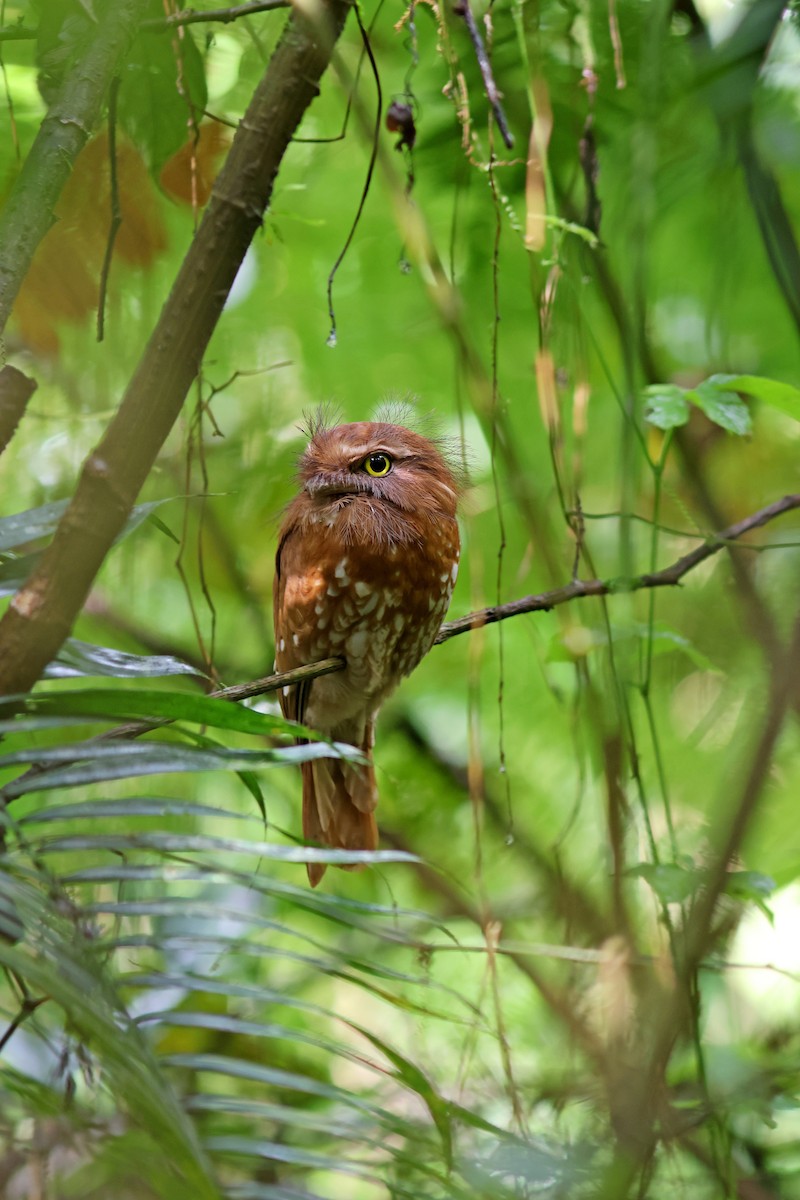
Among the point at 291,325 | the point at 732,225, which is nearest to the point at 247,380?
the point at 291,325

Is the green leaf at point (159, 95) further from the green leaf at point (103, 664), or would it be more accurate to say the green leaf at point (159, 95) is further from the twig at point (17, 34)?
the green leaf at point (103, 664)

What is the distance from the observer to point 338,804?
2.65 meters

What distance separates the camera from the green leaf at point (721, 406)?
6.07 ft

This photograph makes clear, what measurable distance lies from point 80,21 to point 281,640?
130 centimetres

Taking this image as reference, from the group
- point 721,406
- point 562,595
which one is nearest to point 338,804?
point 562,595

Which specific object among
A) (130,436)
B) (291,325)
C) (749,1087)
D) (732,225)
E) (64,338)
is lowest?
(749,1087)

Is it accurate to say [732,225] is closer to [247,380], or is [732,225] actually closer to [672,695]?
[672,695]

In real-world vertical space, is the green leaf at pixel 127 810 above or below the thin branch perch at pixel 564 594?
below

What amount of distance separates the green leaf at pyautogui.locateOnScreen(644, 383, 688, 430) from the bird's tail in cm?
118

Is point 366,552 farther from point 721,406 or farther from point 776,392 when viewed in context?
point 776,392

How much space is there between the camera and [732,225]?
206cm

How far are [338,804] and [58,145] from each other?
5.74ft

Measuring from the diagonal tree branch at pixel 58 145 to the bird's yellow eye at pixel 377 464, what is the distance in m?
0.95

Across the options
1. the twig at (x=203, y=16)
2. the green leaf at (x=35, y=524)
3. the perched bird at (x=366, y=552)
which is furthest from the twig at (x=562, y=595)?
the twig at (x=203, y=16)
